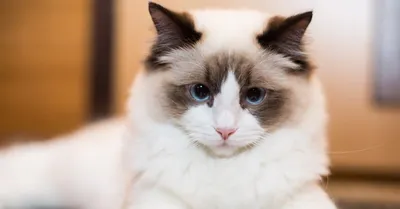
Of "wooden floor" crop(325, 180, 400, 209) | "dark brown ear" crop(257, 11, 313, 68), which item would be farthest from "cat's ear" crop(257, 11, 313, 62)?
"wooden floor" crop(325, 180, 400, 209)

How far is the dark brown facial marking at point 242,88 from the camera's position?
1144mm

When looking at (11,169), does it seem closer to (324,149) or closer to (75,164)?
(75,164)

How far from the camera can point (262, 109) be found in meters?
1.16

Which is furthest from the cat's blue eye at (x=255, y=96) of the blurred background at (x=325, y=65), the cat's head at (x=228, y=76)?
the blurred background at (x=325, y=65)

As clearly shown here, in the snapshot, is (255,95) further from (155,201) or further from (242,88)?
(155,201)

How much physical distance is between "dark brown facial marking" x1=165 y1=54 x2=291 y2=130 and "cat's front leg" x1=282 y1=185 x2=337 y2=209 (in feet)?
0.48

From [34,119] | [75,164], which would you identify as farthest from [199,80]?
[34,119]

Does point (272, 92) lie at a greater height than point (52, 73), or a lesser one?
greater

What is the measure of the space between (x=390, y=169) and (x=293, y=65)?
1596 mm

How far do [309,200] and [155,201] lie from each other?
0.98 feet

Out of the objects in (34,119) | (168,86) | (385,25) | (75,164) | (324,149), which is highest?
(385,25)

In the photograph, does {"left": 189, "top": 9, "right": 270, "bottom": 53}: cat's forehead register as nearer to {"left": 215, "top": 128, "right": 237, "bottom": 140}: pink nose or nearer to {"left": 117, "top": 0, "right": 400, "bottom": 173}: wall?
{"left": 215, "top": 128, "right": 237, "bottom": 140}: pink nose

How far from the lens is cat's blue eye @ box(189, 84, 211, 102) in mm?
1151

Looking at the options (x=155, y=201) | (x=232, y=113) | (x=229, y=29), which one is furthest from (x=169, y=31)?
(x=155, y=201)
